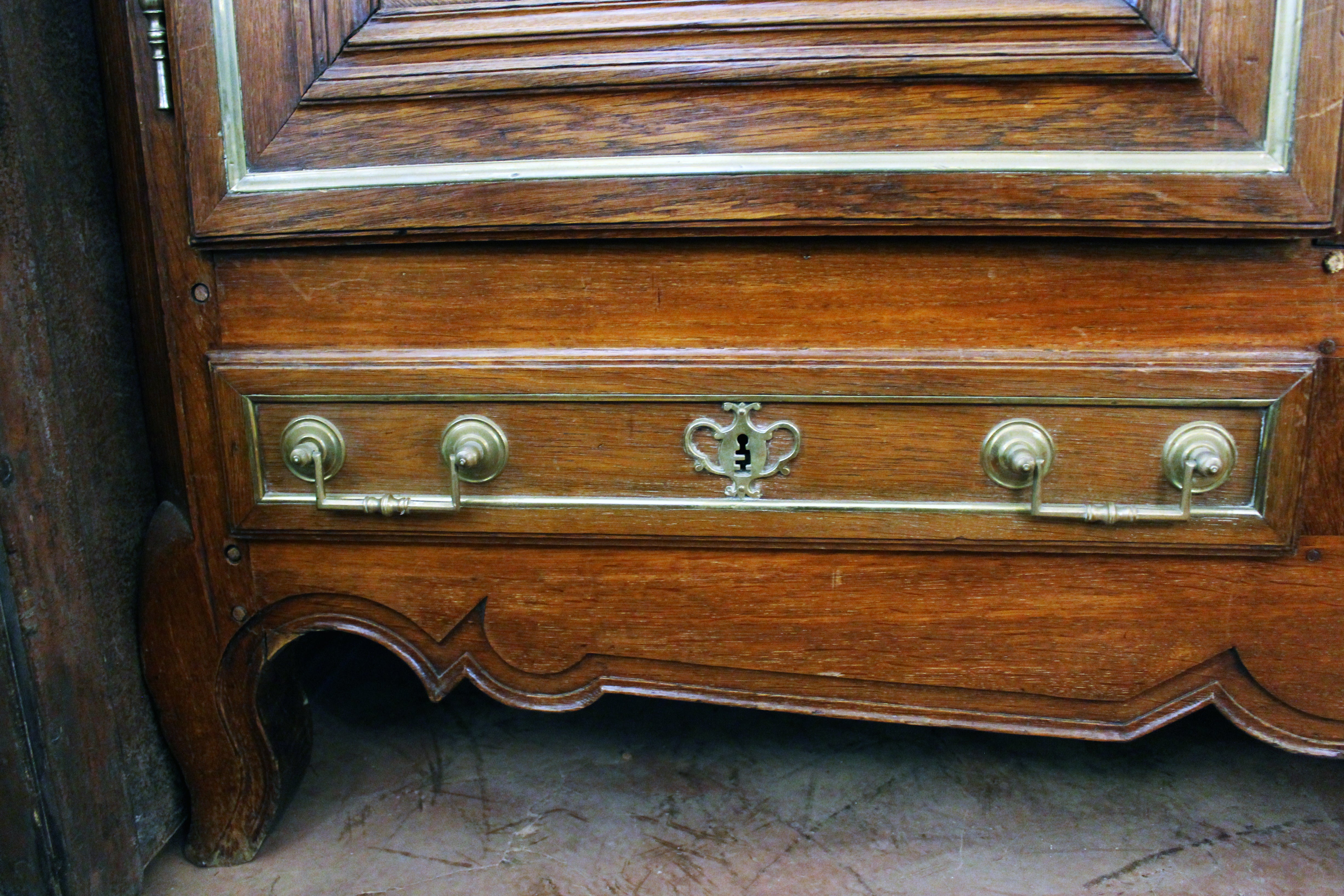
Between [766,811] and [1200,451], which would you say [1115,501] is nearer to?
[1200,451]

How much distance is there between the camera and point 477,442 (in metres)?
0.76

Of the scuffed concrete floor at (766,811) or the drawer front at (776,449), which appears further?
the scuffed concrete floor at (766,811)

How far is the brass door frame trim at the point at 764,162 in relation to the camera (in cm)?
67

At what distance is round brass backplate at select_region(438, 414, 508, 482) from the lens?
761 mm

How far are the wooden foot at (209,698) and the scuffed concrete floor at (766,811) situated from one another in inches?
1.8

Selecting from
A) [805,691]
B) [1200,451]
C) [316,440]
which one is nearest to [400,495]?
[316,440]

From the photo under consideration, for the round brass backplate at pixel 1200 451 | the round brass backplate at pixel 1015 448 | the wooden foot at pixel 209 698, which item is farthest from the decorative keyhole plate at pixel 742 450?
the wooden foot at pixel 209 698

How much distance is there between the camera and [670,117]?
0.71 meters

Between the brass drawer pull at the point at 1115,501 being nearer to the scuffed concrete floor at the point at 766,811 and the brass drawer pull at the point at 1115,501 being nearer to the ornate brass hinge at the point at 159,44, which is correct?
the scuffed concrete floor at the point at 766,811

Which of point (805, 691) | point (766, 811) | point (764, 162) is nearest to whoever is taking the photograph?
point (764, 162)

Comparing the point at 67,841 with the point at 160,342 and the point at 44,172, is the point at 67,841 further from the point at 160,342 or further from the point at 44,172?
the point at 44,172

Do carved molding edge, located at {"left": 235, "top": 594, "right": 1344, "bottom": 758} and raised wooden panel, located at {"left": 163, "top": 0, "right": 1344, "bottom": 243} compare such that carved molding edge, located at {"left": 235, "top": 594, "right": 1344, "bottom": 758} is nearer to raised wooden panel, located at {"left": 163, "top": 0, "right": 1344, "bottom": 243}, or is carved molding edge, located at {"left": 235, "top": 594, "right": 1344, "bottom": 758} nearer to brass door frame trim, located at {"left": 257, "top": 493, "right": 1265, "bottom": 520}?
brass door frame trim, located at {"left": 257, "top": 493, "right": 1265, "bottom": 520}

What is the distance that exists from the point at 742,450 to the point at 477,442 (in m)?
0.22

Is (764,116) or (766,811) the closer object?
(764,116)
